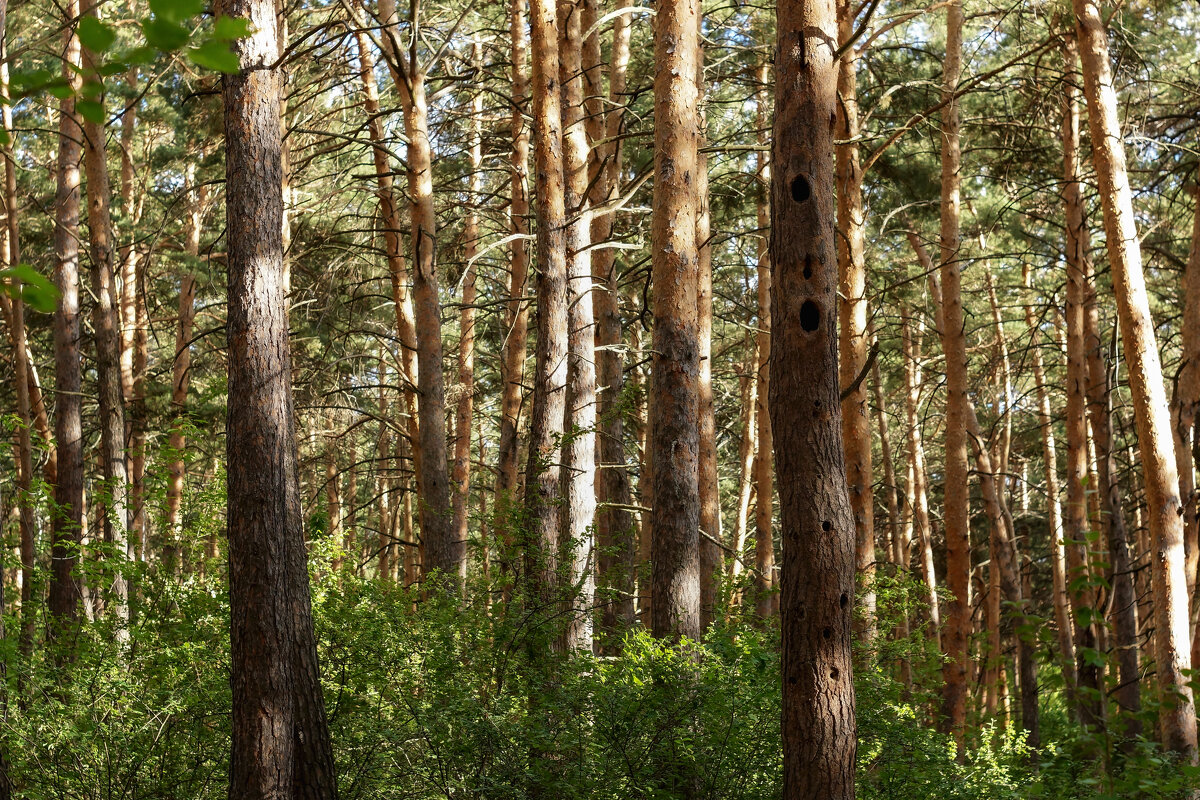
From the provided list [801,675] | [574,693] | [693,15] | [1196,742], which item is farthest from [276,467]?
[1196,742]

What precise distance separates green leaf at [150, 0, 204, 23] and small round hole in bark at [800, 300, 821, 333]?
11.2 ft

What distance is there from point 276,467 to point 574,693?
7.05ft

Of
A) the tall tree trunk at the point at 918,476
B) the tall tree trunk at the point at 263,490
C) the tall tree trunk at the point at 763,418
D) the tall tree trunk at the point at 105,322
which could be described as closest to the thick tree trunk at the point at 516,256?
the tall tree trunk at the point at 763,418

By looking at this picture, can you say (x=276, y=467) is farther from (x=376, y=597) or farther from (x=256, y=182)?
(x=376, y=597)

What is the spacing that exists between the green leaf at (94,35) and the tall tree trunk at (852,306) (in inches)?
311

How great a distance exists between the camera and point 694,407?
7320mm

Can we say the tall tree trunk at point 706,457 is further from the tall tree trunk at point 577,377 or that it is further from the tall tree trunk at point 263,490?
the tall tree trunk at point 263,490

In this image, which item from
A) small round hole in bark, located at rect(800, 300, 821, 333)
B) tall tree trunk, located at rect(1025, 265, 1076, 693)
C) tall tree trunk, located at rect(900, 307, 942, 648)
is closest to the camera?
small round hole in bark, located at rect(800, 300, 821, 333)

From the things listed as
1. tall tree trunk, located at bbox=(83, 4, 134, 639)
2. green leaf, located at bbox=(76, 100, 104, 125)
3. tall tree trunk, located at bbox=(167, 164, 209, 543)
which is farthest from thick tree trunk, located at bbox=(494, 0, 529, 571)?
green leaf, located at bbox=(76, 100, 104, 125)

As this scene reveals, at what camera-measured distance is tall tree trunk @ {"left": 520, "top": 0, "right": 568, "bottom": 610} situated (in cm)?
852

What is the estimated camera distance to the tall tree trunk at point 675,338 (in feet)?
23.4

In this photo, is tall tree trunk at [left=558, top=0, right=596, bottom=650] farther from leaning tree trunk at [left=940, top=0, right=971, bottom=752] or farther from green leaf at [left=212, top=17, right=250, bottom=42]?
green leaf at [left=212, top=17, right=250, bottom=42]

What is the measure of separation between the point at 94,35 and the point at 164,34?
13 cm

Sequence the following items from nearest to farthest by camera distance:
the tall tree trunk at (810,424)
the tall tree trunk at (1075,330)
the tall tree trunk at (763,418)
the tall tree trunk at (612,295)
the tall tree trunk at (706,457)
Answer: the tall tree trunk at (810,424) < the tall tree trunk at (706,457) < the tall tree trunk at (612,295) < the tall tree trunk at (1075,330) < the tall tree trunk at (763,418)
